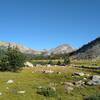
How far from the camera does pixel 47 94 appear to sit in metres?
41.3

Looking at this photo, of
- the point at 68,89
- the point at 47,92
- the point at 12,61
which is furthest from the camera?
the point at 12,61

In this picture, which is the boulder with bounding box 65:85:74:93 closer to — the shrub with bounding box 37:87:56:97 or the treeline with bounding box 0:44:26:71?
the shrub with bounding box 37:87:56:97

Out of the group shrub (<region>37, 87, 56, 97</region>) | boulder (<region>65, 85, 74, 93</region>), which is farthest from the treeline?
shrub (<region>37, 87, 56, 97</region>)

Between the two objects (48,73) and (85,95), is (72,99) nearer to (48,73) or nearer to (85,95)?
(85,95)

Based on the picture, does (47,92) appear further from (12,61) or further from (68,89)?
(12,61)

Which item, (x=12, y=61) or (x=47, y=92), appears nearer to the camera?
(x=47, y=92)

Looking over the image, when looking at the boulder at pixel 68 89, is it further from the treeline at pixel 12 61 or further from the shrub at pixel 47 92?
the treeline at pixel 12 61

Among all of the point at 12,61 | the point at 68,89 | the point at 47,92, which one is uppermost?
the point at 12,61

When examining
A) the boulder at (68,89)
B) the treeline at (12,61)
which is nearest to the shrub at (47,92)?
the boulder at (68,89)

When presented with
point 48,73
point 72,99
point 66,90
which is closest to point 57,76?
point 48,73

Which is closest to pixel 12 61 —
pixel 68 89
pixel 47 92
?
pixel 68 89

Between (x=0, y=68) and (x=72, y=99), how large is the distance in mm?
40241

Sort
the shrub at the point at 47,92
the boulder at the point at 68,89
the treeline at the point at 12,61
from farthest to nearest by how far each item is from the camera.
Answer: the treeline at the point at 12,61, the boulder at the point at 68,89, the shrub at the point at 47,92

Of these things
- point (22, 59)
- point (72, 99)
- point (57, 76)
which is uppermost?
point (22, 59)
